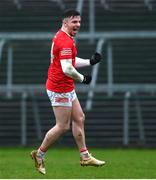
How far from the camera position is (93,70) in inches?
818

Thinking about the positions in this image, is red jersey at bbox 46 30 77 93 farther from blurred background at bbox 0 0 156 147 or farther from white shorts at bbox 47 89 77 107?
Result: blurred background at bbox 0 0 156 147

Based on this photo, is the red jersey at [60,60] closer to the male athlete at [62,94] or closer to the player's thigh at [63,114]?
the male athlete at [62,94]

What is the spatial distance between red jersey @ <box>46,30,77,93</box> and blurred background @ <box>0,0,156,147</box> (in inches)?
346

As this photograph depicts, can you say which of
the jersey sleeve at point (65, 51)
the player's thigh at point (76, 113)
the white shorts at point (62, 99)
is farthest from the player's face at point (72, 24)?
the player's thigh at point (76, 113)

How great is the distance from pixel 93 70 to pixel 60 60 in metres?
10.2

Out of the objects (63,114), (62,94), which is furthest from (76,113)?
(62,94)

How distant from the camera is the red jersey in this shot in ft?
34.7

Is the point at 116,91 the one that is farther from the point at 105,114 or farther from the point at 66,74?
the point at 66,74

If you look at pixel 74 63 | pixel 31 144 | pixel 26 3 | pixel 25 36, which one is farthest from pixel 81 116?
pixel 26 3

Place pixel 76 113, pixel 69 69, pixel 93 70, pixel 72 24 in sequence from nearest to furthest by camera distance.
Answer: pixel 69 69
pixel 72 24
pixel 76 113
pixel 93 70

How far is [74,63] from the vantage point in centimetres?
1091

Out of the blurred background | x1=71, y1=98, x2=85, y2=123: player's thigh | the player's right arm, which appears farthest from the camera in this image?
the blurred background

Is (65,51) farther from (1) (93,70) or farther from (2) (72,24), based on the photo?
(1) (93,70)

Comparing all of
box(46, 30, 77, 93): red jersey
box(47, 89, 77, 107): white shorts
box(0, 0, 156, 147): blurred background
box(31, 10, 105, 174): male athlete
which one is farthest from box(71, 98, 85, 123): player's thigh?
box(0, 0, 156, 147): blurred background
